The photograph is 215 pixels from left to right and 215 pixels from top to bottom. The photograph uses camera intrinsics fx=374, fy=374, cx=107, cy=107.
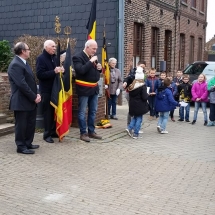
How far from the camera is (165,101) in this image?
8734mm

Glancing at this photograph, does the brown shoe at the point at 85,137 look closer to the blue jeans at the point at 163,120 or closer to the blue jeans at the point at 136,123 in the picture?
the blue jeans at the point at 136,123

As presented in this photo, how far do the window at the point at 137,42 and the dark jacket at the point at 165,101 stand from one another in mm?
6417

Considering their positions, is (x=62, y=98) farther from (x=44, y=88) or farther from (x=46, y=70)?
(x=46, y=70)

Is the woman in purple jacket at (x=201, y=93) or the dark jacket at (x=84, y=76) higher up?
the dark jacket at (x=84, y=76)

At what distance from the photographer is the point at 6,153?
6.39 meters

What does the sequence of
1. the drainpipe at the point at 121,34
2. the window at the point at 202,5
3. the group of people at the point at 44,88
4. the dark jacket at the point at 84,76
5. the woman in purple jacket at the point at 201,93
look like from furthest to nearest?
the window at the point at 202,5
the drainpipe at the point at 121,34
the woman in purple jacket at the point at 201,93
the dark jacket at the point at 84,76
the group of people at the point at 44,88

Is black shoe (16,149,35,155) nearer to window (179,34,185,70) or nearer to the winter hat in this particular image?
the winter hat

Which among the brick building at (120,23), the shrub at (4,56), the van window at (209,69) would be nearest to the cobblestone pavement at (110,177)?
the shrub at (4,56)

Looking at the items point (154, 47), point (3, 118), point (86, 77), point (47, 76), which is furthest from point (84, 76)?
point (154, 47)

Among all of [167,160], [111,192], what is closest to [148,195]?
[111,192]

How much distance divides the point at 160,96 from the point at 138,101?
1.20 meters

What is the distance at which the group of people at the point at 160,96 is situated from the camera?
25.5ft

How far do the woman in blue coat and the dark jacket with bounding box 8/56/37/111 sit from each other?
3397 mm

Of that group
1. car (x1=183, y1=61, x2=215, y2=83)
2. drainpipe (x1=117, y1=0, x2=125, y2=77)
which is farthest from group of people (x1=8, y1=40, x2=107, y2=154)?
car (x1=183, y1=61, x2=215, y2=83)
